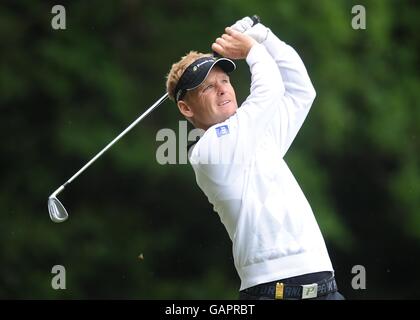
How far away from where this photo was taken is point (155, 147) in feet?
31.0

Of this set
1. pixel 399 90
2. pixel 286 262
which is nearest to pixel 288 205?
pixel 286 262

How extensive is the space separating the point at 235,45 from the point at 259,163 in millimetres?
533

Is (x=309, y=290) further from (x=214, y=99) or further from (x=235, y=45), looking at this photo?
(x=235, y=45)

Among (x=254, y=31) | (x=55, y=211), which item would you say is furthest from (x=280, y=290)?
(x=55, y=211)

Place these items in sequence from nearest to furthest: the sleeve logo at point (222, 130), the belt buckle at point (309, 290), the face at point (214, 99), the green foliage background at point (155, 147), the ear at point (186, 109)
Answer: the belt buckle at point (309, 290) → the sleeve logo at point (222, 130) → the face at point (214, 99) → the ear at point (186, 109) → the green foliage background at point (155, 147)

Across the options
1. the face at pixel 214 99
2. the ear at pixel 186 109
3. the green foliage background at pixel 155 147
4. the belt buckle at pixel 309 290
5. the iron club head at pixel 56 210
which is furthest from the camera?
the green foliage background at pixel 155 147

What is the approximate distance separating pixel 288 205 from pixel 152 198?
6113mm

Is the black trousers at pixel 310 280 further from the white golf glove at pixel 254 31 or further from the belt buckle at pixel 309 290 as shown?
the white golf glove at pixel 254 31

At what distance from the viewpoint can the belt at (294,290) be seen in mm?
3863

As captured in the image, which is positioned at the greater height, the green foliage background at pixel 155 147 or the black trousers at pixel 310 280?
the green foliage background at pixel 155 147

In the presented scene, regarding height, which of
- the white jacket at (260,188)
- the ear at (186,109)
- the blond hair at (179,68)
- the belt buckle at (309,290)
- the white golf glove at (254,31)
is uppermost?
the white golf glove at (254,31)

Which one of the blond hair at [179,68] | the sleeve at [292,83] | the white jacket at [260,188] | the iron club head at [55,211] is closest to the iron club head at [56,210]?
the iron club head at [55,211]

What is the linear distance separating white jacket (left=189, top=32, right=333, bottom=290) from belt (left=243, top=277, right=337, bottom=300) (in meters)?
0.04

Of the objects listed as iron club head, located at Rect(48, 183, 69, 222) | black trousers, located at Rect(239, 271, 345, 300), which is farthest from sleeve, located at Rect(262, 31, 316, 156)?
iron club head, located at Rect(48, 183, 69, 222)
